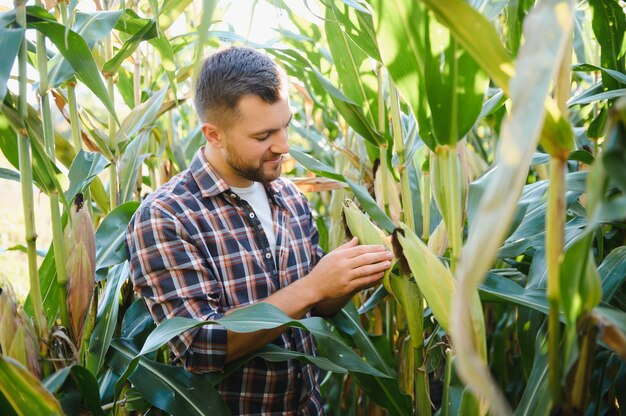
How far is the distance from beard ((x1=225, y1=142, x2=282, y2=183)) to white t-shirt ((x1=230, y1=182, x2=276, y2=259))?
0.23 feet

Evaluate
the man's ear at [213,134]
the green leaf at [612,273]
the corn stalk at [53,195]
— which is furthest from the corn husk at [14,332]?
the green leaf at [612,273]

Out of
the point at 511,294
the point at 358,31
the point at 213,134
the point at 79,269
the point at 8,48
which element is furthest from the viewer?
the point at 213,134

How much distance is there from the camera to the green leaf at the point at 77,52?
1038 mm

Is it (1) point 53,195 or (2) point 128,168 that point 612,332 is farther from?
(2) point 128,168

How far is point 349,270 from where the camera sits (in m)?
1.20

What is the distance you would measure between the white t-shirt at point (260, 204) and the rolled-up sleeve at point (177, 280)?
216 millimetres

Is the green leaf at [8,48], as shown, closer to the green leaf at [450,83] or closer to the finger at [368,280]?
the green leaf at [450,83]

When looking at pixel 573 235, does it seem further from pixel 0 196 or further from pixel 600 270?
pixel 0 196

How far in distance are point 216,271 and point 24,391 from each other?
52cm

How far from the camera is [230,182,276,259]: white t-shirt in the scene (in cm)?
149

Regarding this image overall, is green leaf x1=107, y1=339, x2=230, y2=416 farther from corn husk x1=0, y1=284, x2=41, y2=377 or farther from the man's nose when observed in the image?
the man's nose

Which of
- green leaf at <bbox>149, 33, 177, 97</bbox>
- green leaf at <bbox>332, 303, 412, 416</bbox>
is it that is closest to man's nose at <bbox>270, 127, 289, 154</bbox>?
green leaf at <bbox>149, 33, 177, 97</bbox>

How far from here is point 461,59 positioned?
0.78 meters

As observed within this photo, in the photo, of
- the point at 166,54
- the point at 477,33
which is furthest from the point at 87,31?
the point at 477,33
